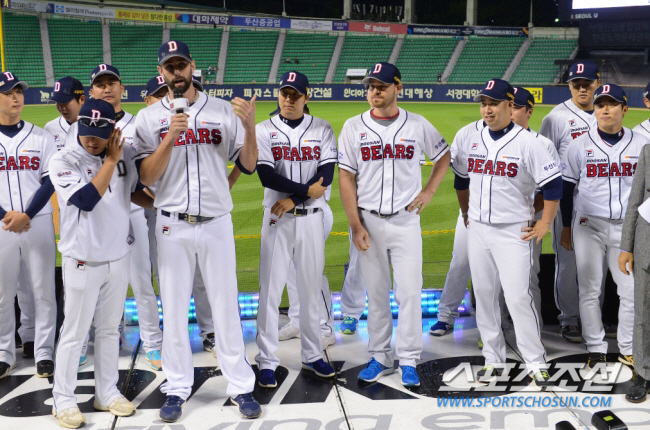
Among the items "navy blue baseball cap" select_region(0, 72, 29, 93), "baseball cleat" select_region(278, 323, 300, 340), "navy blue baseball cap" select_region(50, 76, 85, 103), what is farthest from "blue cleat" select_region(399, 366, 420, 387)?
"navy blue baseball cap" select_region(0, 72, 29, 93)

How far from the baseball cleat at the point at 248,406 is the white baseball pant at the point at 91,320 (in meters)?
0.87

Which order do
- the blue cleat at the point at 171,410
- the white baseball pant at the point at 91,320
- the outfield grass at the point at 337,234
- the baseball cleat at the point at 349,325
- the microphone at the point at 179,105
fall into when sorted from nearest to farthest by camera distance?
the microphone at the point at 179,105, the white baseball pant at the point at 91,320, the blue cleat at the point at 171,410, the baseball cleat at the point at 349,325, the outfield grass at the point at 337,234

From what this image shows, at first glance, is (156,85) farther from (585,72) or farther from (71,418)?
(585,72)

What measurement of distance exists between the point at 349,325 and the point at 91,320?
2.50 m

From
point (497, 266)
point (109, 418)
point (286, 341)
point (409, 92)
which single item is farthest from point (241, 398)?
point (409, 92)

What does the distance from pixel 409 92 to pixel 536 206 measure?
29.0m

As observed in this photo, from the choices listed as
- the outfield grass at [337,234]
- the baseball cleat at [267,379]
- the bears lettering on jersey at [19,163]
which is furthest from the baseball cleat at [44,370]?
the outfield grass at [337,234]

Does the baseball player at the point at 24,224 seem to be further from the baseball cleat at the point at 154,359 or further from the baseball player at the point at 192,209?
the baseball player at the point at 192,209

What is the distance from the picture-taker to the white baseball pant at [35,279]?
16.3ft

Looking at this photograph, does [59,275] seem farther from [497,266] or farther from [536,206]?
[536,206]

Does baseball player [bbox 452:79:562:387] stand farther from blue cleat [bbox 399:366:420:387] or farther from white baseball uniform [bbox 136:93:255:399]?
white baseball uniform [bbox 136:93:255:399]

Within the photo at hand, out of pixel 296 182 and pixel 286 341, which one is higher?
pixel 296 182

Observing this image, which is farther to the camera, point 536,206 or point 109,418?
point 536,206

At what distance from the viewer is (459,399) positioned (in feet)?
15.2
